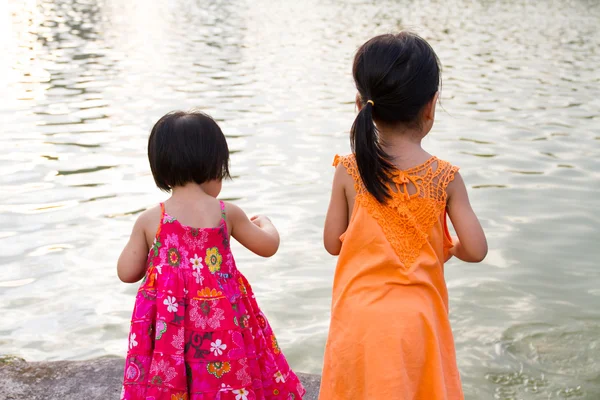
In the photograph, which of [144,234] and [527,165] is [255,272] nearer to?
[144,234]

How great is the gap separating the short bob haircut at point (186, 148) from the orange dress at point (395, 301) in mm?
409

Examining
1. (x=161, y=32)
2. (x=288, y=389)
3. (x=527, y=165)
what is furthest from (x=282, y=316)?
(x=161, y=32)

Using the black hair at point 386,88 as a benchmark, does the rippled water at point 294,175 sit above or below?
below

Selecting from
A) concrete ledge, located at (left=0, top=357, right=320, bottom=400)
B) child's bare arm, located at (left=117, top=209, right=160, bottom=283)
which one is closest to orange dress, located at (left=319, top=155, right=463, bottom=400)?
child's bare arm, located at (left=117, top=209, right=160, bottom=283)

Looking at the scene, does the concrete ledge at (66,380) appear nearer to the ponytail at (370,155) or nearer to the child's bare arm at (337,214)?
the child's bare arm at (337,214)

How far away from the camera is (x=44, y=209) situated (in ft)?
19.1

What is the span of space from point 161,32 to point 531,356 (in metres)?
13.5

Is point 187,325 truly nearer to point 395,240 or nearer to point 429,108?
point 395,240

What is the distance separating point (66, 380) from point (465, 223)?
1.69 metres

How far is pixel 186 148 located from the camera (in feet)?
7.89

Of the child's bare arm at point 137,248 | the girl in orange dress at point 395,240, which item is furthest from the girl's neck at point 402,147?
the child's bare arm at point 137,248

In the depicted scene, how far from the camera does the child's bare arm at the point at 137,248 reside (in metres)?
2.48

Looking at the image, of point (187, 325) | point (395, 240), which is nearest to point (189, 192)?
point (187, 325)

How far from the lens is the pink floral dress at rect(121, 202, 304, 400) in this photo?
2.43 m
